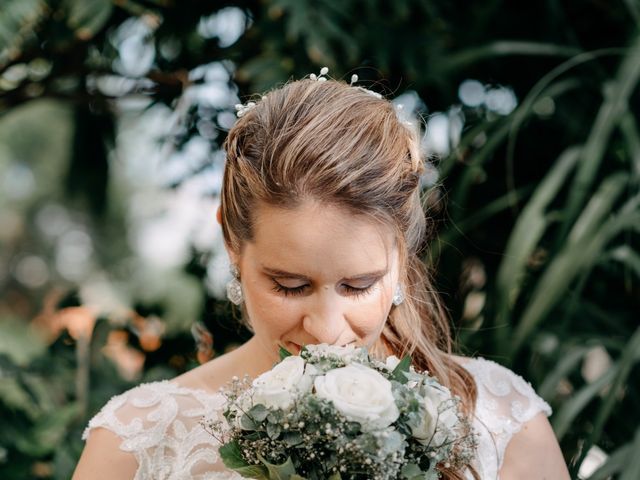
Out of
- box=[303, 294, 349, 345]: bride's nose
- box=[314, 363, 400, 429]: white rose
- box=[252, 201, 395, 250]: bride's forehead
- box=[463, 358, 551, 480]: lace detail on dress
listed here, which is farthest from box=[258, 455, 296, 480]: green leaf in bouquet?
box=[463, 358, 551, 480]: lace detail on dress

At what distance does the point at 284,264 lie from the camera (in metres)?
1.82

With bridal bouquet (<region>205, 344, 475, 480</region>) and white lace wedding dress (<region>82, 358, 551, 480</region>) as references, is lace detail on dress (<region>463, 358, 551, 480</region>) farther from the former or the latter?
bridal bouquet (<region>205, 344, 475, 480</region>)

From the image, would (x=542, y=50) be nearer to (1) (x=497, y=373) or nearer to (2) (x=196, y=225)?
(1) (x=497, y=373)

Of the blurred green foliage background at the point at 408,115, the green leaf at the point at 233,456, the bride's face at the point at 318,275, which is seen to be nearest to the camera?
the green leaf at the point at 233,456

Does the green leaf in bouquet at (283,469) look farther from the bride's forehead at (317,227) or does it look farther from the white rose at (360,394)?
the bride's forehead at (317,227)

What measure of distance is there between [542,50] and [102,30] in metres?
1.65

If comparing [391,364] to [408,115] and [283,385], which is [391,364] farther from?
[408,115]

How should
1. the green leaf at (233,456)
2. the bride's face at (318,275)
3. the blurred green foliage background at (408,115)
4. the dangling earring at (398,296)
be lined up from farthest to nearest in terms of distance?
the blurred green foliage background at (408,115) → the dangling earring at (398,296) → the bride's face at (318,275) → the green leaf at (233,456)

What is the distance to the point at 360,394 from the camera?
1470mm

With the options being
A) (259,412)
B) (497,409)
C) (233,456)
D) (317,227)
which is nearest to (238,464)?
(233,456)

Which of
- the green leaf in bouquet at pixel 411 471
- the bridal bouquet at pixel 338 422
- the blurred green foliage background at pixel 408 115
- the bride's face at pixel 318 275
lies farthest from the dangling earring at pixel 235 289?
the blurred green foliage background at pixel 408 115

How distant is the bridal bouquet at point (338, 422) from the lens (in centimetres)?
145

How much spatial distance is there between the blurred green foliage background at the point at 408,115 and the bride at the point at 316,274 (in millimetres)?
516

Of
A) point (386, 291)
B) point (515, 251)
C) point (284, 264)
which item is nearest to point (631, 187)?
point (515, 251)
